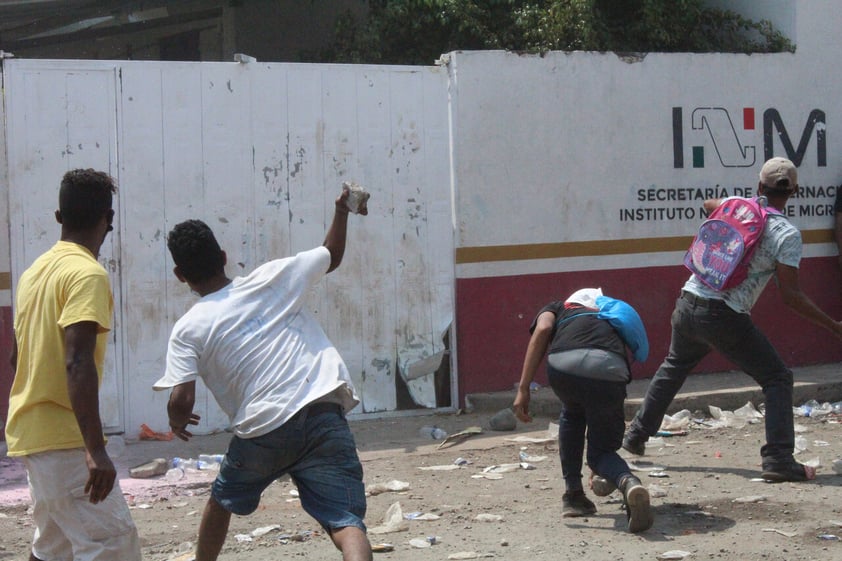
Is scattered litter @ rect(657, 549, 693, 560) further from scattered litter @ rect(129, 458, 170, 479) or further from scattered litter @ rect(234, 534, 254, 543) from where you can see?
scattered litter @ rect(129, 458, 170, 479)

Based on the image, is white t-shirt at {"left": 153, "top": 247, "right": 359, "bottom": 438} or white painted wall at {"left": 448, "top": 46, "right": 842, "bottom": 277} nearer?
white t-shirt at {"left": 153, "top": 247, "right": 359, "bottom": 438}

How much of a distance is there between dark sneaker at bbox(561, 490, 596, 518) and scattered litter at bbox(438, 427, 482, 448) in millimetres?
1873

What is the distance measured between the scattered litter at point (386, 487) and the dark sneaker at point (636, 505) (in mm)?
1514

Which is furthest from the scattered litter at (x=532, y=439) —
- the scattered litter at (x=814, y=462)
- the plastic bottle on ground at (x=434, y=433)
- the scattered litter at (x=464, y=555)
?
the scattered litter at (x=464, y=555)

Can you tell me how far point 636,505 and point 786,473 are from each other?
1430mm

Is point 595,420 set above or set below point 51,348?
below

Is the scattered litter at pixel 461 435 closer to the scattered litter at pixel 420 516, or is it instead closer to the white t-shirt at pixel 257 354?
the scattered litter at pixel 420 516

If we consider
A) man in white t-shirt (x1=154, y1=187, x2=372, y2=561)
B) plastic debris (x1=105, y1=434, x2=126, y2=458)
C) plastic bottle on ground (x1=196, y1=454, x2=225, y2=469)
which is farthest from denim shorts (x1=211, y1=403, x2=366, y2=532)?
plastic debris (x1=105, y1=434, x2=126, y2=458)

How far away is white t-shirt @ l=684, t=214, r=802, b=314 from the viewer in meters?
6.28

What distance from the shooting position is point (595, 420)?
5.50 metres

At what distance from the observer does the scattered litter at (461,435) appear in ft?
25.1

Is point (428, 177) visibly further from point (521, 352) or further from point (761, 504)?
point (761, 504)

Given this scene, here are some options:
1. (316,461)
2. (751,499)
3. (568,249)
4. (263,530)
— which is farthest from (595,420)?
(568,249)

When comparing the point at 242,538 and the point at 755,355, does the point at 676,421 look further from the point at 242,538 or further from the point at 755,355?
the point at 242,538
